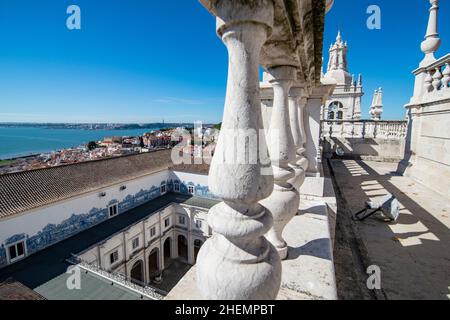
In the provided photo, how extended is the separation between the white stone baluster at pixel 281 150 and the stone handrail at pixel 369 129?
18410 millimetres

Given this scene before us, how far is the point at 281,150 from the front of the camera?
7.16 feet

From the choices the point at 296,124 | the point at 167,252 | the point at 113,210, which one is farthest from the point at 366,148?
the point at 167,252

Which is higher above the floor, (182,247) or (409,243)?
(409,243)

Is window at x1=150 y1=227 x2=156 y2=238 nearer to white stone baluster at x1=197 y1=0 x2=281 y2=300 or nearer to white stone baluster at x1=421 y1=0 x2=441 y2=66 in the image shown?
white stone baluster at x1=197 y1=0 x2=281 y2=300

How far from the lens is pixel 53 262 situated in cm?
1344

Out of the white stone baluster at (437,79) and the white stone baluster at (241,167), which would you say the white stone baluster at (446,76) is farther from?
the white stone baluster at (241,167)

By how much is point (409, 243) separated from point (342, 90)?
135ft

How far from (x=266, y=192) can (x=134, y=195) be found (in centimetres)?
2320

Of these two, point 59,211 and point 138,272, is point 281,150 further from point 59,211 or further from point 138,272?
point 138,272

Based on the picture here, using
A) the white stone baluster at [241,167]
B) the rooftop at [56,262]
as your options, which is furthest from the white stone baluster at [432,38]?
the rooftop at [56,262]

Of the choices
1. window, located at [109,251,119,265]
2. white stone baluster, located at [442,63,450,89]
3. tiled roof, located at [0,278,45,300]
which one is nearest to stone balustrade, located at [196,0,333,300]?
white stone baluster, located at [442,63,450,89]

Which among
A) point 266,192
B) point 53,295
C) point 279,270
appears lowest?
point 53,295
